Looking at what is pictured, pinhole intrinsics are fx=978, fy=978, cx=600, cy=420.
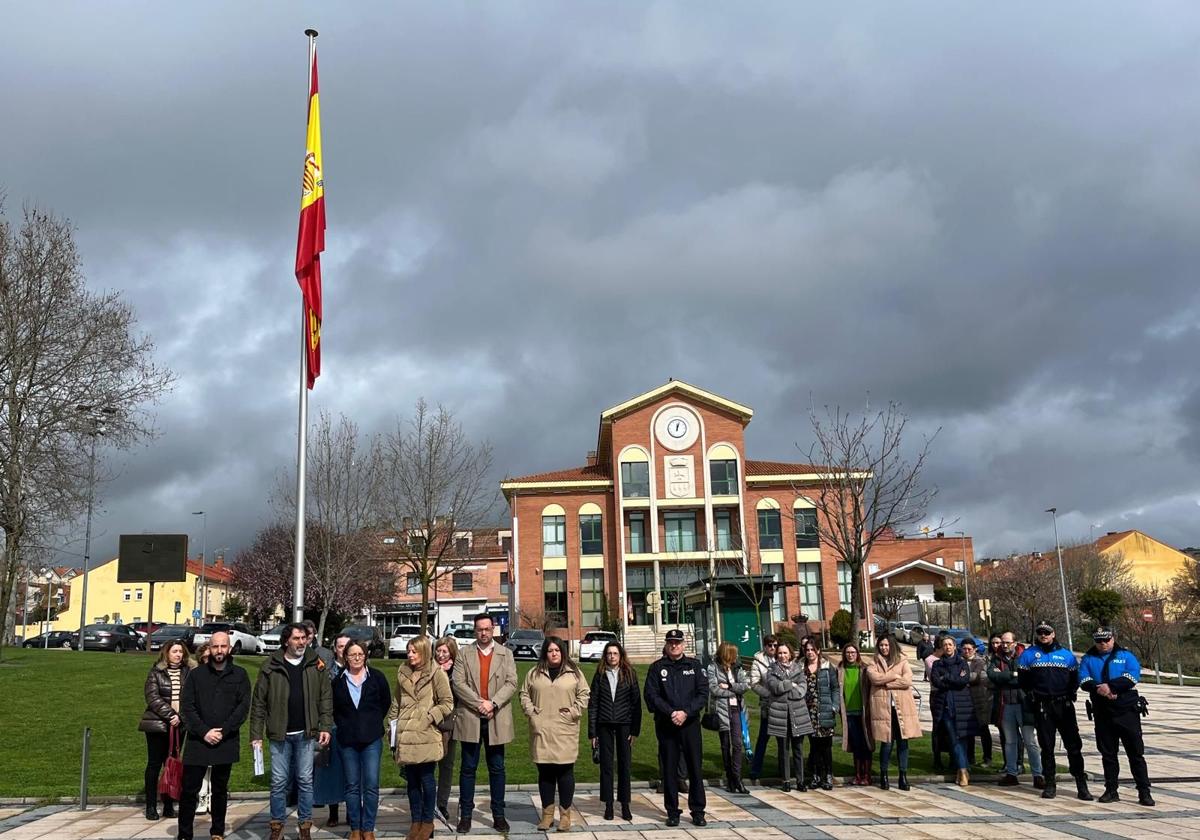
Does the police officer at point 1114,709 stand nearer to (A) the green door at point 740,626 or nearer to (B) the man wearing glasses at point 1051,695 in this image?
(B) the man wearing glasses at point 1051,695

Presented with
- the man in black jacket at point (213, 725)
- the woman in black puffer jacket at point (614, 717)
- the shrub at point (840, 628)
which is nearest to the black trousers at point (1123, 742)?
the woman in black puffer jacket at point (614, 717)

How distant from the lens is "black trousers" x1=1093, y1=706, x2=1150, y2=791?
1066 cm

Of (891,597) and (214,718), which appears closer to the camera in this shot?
(214,718)

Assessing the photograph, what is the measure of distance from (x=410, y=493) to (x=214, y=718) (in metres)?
25.5

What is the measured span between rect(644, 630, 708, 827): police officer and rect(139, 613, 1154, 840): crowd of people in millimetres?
18

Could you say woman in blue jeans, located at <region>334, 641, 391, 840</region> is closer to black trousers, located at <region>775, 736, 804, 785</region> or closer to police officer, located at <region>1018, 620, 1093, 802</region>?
black trousers, located at <region>775, 736, 804, 785</region>

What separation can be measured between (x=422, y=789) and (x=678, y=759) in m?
2.62

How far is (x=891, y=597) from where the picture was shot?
66750mm

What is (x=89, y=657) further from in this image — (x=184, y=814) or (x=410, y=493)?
(x=184, y=814)

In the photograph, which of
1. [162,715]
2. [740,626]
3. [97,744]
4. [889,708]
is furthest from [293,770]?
[740,626]

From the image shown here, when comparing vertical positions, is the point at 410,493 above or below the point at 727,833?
above

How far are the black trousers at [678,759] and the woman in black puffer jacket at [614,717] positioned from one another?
351 mm

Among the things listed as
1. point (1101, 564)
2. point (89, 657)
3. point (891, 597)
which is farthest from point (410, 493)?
point (1101, 564)

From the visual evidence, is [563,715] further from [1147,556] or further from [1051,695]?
[1147,556]
